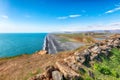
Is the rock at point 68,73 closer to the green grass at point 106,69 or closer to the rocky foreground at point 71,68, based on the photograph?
the rocky foreground at point 71,68

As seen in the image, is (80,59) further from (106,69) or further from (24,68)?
(24,68)

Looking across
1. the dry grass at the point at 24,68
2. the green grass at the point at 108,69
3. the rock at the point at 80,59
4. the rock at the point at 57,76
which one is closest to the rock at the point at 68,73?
the rock at the point at 57,76

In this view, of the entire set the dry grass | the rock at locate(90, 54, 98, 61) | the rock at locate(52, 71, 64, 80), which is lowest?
the dry grass

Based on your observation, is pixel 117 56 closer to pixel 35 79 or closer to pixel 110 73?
pixel 110 73

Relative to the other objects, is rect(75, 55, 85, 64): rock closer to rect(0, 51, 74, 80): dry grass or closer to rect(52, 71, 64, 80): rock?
rect(0, 51, 74, 80): dry grass

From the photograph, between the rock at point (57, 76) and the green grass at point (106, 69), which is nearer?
the rock at point (57, 76)

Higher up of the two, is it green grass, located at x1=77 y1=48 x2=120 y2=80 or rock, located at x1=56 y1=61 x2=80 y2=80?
rock, located at x1=56 y1=61 x2=80 y2=80

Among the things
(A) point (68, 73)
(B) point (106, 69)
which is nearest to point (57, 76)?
(A) point (68, 73)

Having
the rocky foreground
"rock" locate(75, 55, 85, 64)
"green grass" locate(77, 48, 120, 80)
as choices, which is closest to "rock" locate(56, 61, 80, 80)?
the rocky foreground

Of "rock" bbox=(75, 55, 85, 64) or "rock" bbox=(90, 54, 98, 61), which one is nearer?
"rock" bbox=(75, 55, 85, 64)

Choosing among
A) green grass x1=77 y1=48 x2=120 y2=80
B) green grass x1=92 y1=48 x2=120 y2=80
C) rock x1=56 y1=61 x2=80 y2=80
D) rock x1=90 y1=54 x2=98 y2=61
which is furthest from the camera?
rock x1=90 y1=54 x2=98 y2=61

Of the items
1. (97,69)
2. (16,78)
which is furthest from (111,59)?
(16,78)
